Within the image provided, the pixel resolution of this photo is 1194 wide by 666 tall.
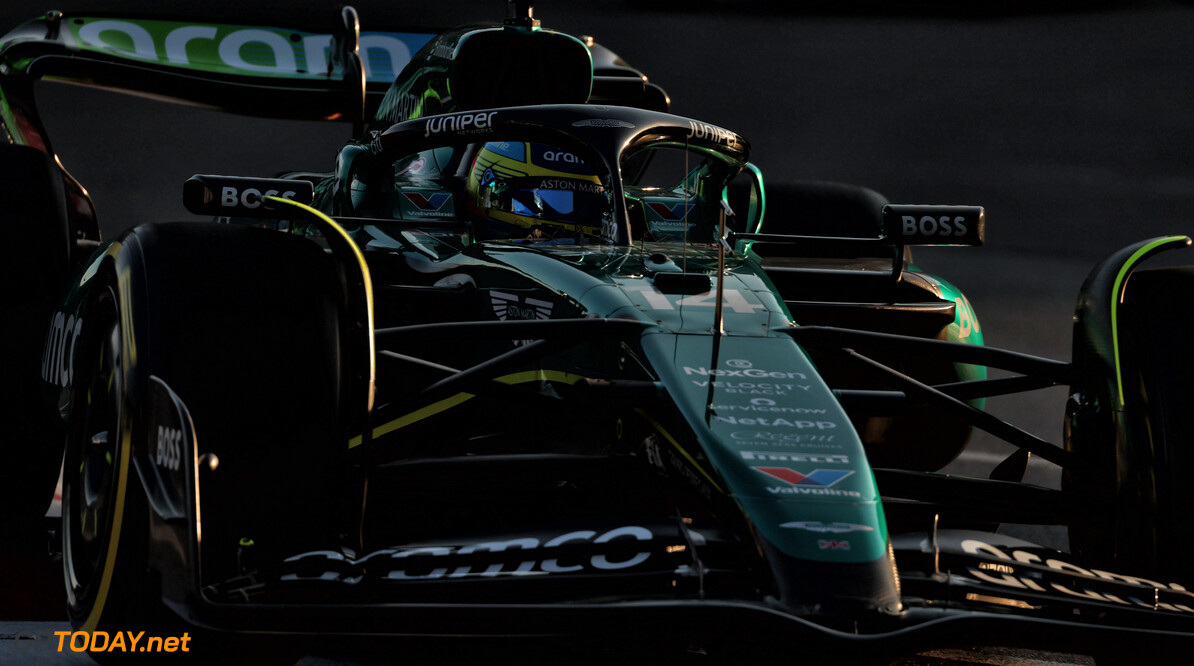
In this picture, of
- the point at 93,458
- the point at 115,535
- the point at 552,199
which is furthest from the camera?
the point at 552,199

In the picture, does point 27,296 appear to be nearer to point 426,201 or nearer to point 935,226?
point 426,201

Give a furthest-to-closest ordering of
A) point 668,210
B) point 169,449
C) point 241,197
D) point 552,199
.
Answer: point 668,210, point 552,199, point 241,197, point 169,449

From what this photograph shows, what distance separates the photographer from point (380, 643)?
1617 millimetres

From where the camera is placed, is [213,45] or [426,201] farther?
[213,45]

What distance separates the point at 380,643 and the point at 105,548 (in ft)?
1.76

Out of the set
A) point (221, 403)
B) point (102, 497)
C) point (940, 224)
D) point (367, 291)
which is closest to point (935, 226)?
point (940, 224)

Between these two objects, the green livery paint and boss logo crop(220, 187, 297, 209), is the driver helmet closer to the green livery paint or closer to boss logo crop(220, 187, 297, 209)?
boss logo crop(220, 187, 297, 209)

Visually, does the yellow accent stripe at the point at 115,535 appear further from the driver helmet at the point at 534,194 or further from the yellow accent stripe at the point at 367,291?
the driver helmet at the point at 534,194

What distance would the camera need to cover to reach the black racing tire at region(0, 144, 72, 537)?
290 cm

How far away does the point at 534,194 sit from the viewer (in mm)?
3240

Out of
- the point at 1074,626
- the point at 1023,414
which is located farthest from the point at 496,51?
the point at 1023,414

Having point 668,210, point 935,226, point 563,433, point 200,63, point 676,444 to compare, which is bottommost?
point 563,433

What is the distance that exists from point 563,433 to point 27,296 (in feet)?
4.76

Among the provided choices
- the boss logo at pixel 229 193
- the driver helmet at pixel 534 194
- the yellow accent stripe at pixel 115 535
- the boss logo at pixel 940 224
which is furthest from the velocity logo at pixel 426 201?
the yellow accent stripe at pixel 115 535
